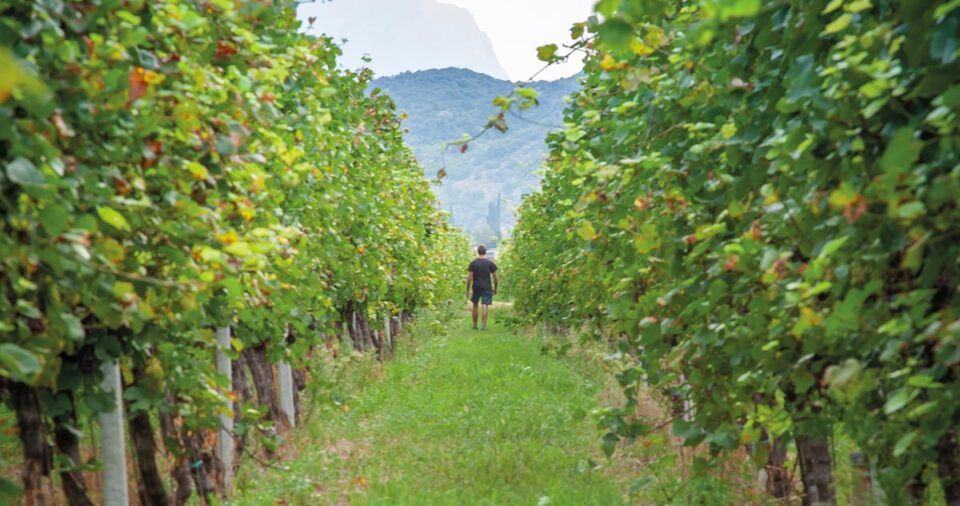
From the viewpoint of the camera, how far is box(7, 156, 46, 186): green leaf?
2.30 meters

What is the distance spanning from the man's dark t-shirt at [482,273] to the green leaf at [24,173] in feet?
73.9

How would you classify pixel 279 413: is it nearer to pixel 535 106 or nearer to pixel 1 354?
pixel 535 106

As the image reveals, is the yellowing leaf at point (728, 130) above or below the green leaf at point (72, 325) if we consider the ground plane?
above

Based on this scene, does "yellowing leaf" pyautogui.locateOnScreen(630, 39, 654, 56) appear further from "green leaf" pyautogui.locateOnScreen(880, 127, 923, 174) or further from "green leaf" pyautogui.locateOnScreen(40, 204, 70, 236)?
"green leaf" pyautogui.locateOnScreen(40, 204, 70, 236)

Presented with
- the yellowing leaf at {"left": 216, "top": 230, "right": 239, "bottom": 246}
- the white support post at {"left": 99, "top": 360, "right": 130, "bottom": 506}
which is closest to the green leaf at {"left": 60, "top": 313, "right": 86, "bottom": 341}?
the yellowing leaf at {"left": 216, "top": 230, "right": 239, "bottom": 246}

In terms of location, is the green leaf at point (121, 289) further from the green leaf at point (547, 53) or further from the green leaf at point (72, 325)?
the green leaf at point (547, 53)

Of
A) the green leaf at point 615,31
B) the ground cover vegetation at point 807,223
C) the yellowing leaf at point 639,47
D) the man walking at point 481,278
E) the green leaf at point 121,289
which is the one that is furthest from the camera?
the man walking at point 481,278

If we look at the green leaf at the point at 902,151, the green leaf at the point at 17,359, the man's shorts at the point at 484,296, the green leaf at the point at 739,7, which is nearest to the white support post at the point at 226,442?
the green leaf at the point at 17,359

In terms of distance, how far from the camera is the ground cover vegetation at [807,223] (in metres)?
2.33

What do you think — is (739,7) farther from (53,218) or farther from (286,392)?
(286,392)

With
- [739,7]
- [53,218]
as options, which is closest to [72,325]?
[53,218]

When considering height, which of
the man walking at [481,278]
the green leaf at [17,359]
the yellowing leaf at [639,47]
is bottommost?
the green leaf at [17,359]

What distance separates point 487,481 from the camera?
7840 mm

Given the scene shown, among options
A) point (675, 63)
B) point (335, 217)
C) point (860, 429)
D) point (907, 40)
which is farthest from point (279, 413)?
point (907, 40)
